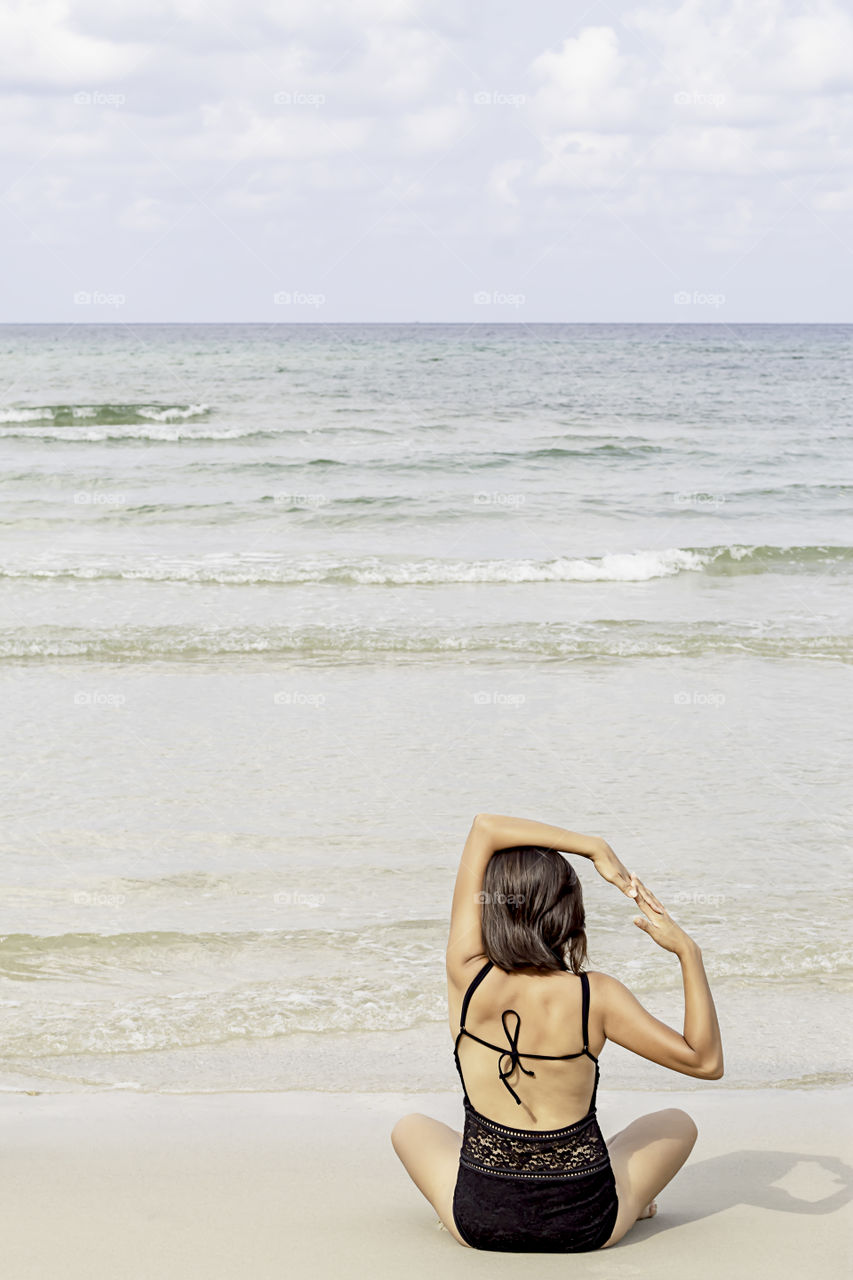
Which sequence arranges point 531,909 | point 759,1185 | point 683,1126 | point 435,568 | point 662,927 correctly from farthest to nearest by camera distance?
1. point 435,568
2. point 759,1185
3. point 683,1126
4. point 531,909
5. point 662,927

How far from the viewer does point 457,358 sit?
48562 millimetres

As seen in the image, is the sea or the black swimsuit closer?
the black swimsuit

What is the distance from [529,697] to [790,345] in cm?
6486

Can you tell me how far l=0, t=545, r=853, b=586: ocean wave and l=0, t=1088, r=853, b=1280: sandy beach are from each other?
921cm

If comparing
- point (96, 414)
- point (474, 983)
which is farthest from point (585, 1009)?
point (96, 414)

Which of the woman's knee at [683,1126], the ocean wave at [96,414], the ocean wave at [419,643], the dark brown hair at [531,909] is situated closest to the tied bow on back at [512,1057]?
the dark brown hair at [531,909]

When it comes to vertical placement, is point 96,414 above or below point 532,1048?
above

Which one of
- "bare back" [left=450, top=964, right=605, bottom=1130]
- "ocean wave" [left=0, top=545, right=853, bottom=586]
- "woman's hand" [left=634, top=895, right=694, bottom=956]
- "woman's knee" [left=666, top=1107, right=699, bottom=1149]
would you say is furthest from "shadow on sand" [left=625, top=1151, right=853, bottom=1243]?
"ocean wave" [left=0, top=545, right=853, bottom=586]

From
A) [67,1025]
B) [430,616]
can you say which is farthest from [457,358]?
[67,1025]

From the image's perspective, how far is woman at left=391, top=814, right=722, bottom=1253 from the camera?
8.42 ft

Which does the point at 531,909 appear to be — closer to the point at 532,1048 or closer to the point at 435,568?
the point at 532,1048

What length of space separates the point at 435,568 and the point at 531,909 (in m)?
10.6

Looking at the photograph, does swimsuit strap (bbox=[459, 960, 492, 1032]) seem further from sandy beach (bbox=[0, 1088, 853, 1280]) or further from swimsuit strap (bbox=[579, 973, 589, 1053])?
sandy beach (bbox=[0, 1088, 853, 1280])

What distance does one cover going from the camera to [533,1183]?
263 centimetres
